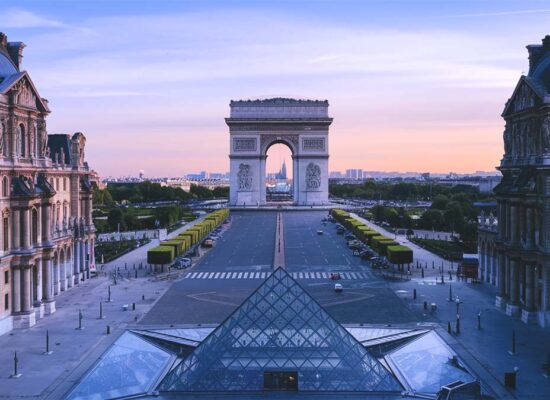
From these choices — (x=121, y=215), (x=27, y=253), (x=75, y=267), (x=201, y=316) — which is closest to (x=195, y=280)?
(x=75, y=267)

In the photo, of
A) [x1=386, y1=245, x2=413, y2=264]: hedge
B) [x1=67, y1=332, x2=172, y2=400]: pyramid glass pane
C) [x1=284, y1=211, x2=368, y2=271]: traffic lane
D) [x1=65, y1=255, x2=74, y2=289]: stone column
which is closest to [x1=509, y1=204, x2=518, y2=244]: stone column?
[x1=386, y1=245, x2=413, y2=264]: hedge

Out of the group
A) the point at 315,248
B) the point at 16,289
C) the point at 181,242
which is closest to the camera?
the point at 16,289

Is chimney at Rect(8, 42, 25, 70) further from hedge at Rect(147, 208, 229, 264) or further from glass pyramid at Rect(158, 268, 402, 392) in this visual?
glass pyramid at Rect(158, 268, 402, 392)

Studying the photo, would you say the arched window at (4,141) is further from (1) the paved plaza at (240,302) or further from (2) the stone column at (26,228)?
(1) the paved plaza at (240,302)

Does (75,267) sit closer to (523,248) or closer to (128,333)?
(128,333)

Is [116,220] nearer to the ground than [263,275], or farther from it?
farther from it

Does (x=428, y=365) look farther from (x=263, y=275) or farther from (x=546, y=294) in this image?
(x=263, y=275)

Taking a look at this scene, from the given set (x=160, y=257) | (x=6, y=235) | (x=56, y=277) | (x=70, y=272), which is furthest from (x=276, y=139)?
(x=6, y=235)
